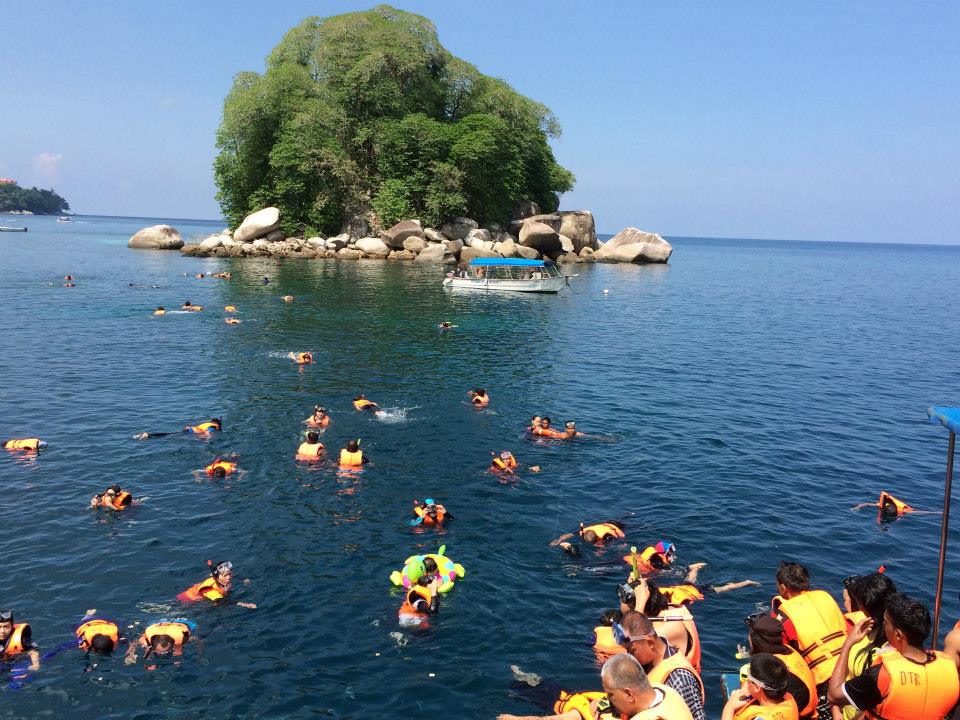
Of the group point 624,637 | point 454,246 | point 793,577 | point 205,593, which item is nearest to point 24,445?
point 205,593

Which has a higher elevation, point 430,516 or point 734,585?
point 430,516

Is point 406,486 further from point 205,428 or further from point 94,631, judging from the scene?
point 94,631

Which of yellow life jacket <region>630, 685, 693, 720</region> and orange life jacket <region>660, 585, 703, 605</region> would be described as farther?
orange life jacket <region>660, 585, 703, 605</region>

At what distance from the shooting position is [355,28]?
89.9 m

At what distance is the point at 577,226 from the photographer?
4094 inches

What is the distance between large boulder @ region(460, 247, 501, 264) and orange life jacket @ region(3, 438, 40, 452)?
67.0m

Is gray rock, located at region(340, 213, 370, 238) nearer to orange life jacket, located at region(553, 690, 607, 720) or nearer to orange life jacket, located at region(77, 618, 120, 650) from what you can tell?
orange life jacket, located at region(77, 618, 120, 650)

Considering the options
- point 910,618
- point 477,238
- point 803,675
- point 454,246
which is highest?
point 477,238

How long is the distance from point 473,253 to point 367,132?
21575mm

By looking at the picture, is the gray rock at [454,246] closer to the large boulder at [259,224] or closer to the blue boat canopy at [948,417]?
the large boulder at [259,224]

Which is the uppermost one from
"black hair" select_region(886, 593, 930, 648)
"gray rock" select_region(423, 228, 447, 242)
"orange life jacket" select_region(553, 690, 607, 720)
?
"gray rock" select_region(423, 228, 447, 242)

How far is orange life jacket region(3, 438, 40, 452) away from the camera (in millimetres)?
21125

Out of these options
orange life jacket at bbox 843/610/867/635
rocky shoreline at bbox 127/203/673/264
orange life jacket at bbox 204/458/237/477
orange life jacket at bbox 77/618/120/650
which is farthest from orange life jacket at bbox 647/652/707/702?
→ rocky shoreline at bbox 127/203/673/264

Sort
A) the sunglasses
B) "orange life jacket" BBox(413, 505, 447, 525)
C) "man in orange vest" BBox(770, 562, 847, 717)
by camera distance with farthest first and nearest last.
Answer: "orange life jacket" BBox(413, 505, 447, 525)
"man in orange vest" BBox(770, 562, 847, 717)
the sunglasses
